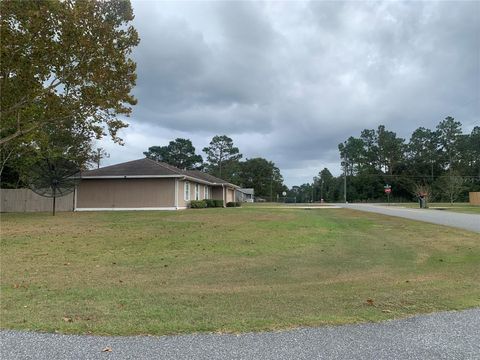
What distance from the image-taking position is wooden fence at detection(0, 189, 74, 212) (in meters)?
29.3

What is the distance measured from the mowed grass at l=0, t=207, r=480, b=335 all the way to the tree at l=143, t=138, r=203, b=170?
8617 centimetres

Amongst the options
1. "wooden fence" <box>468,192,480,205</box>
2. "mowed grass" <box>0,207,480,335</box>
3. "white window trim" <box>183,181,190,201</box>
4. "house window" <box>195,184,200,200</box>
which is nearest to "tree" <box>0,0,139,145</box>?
"mowed grass" <box>0,207,480,335</box>

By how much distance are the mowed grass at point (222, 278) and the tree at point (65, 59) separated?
4.83 metres

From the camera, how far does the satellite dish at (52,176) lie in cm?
2420

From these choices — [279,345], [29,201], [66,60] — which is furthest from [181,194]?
[279,345]

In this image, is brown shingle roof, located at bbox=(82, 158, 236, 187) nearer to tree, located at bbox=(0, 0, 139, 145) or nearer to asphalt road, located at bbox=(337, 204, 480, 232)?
tree, located at bbox=(0, 0, 139, 145)

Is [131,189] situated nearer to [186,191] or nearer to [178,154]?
[186,191]

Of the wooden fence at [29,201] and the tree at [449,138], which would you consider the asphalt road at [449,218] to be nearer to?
the wooden fence at [29,201]

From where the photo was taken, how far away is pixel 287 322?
4.91 meters

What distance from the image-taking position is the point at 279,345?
417cm

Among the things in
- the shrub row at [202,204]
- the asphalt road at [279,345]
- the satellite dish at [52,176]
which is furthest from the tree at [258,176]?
the asphalt road at [279,345]

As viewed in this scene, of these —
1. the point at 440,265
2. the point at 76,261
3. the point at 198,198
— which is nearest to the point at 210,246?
the point at 76,261

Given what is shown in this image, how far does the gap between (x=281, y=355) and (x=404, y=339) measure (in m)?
1.40

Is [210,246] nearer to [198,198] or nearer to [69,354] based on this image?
[69,354]
